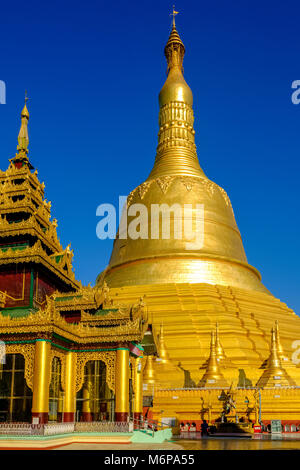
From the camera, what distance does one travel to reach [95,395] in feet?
62.5

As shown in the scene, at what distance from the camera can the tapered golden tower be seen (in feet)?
96.9

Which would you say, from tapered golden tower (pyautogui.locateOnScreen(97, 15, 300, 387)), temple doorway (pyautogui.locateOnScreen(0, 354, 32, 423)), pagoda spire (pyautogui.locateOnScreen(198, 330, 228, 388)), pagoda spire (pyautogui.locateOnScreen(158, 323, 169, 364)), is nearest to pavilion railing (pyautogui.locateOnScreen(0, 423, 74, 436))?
temple doorway (pyautogui.locateOnScreen(0, 354, 32, 423))

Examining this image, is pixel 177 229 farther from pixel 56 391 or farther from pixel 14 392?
pixel 14 392

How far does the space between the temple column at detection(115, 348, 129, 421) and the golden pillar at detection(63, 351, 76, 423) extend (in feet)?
4.92

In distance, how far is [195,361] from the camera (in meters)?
28.9

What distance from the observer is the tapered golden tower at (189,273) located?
29547 millimetres

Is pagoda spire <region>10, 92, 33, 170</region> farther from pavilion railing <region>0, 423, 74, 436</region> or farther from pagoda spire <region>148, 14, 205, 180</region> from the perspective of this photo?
pagoda spire <region>148, 14, 205, 180</region>

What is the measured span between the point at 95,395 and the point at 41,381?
4.27m

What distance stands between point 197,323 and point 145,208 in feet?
39.1

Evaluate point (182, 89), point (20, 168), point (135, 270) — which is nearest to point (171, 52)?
point (182, 89)

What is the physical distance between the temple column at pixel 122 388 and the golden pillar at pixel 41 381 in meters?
2.23

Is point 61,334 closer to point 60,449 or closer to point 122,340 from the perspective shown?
point 122,340

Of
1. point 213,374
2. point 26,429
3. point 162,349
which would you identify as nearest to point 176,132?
point 162,349

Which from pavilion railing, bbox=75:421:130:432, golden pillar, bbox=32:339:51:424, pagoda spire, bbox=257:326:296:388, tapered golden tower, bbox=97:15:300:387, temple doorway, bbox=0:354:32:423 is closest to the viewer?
golden pillar, bbox=32:339:51:424
